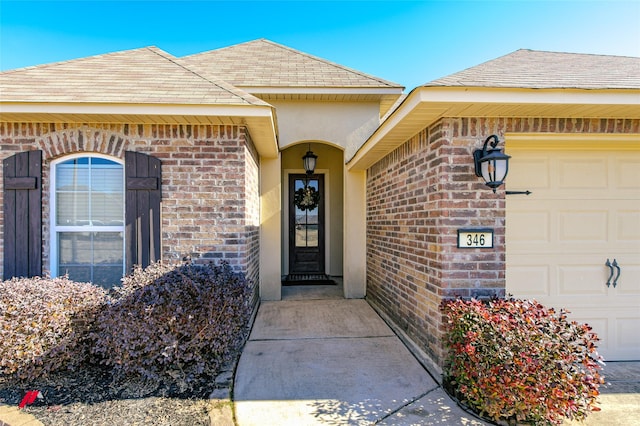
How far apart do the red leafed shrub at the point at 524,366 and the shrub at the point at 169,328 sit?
2.05 metres

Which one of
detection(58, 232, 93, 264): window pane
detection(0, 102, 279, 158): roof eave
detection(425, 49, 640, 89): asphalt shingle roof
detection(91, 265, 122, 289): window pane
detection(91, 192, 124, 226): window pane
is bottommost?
detection(91, 265, 122, 289): window pane

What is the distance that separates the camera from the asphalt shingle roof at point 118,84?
3.46m

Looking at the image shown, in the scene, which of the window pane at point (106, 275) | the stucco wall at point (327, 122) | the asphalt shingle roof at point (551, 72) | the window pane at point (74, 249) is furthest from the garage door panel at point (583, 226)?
the window pane at point (74, 249)

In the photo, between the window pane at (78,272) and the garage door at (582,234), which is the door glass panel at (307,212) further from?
the garage door at (582,234)

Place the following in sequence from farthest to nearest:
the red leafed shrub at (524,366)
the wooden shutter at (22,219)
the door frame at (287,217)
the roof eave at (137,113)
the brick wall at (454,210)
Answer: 1. the door frame at (287,217)
2. the wooden shutter at (22,219)
3. the roof eave at (137,113)
4. the brick wall at (454,210)
5. the red leafed shrub at (524,366)

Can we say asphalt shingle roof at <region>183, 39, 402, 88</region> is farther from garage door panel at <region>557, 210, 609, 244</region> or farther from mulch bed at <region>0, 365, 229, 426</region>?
mulch bed at <region>0, 365, 229, 426</region>

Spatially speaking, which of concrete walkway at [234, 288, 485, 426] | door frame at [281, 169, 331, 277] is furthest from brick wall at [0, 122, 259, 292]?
door frame at [281, 169, 331, 277]

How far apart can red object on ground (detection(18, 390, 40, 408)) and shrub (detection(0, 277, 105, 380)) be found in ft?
0.54

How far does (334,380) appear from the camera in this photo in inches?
118

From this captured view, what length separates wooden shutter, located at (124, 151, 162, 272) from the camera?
3.73 m

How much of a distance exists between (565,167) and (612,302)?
1.46m

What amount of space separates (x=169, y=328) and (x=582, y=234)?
4.07 metres

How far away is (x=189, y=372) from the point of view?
2.88 metres

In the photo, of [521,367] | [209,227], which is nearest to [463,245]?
[521,367]
